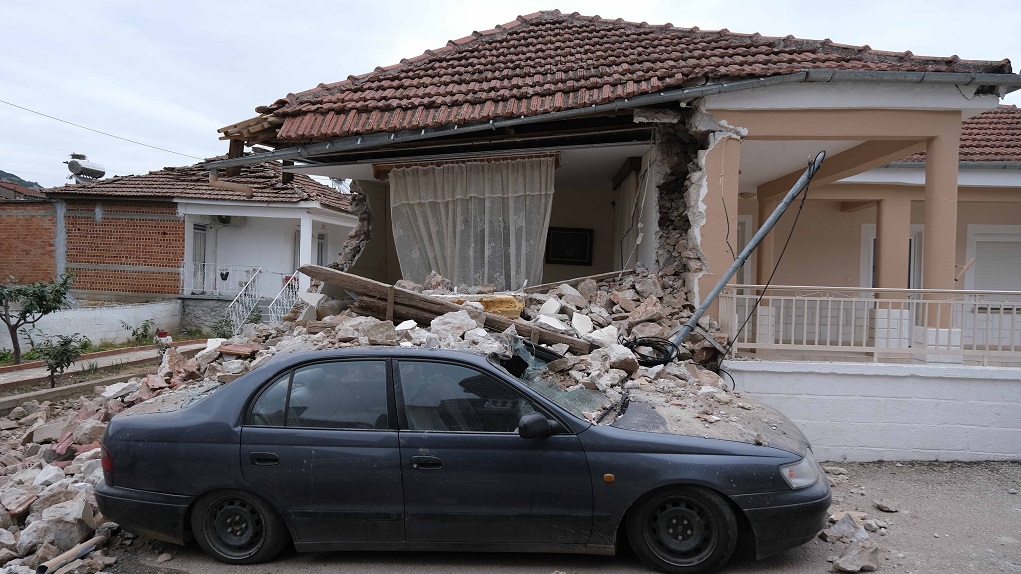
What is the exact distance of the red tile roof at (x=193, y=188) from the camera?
57.7 ft

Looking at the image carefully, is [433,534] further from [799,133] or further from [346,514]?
[799,133]

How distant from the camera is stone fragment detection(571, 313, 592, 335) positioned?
257 inches

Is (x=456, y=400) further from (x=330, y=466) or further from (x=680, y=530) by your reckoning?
(x=680, y=530)

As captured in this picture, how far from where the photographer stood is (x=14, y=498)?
4.40m

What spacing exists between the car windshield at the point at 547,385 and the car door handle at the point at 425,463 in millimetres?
716

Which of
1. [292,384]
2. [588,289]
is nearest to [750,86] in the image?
[588,289]

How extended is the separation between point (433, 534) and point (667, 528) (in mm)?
1362

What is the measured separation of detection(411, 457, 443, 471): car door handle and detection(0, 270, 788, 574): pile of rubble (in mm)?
1036

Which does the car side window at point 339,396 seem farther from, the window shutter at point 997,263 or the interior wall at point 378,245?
the window shutter at point 997,263

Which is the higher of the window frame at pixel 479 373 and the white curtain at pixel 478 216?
the white curtain at pixel 478 216

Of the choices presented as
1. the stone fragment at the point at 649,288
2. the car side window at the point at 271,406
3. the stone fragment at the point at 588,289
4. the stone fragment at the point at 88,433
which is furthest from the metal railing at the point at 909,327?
the stone fragment at the point at 88,433

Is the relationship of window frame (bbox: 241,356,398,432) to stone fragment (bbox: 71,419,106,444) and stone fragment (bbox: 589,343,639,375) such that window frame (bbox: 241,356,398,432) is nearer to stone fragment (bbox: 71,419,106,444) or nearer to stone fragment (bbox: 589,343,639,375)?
stone fragment (bbox: 589,343,639,375)

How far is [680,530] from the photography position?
12.1 ft

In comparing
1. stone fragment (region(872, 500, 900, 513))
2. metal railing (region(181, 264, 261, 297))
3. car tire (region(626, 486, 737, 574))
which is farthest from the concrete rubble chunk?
metal railing (region(181, 264, 261, 297))
